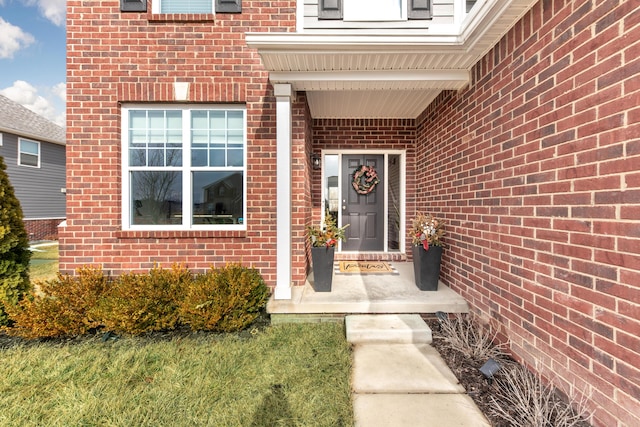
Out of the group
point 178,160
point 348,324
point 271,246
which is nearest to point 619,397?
point 348,324

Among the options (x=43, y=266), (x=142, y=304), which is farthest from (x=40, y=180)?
(x=142, y=304)

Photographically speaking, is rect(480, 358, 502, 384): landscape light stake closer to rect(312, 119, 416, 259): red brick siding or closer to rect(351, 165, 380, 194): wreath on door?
rect(312, 119, 416, 259): red brick siding

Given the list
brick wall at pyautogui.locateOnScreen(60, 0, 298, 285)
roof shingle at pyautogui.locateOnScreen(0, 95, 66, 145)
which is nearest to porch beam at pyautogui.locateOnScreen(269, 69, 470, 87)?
brick wall at pyautogui.locateOnScreen(60, 0, 298, 285)

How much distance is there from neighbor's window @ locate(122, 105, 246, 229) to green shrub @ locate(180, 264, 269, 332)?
88 centimetres

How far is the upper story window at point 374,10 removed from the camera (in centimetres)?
375

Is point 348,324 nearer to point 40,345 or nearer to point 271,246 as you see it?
point 271,246

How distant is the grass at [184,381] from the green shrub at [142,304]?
16 cm

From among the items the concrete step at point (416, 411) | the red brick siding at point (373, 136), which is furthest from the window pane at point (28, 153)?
the concrete step at point (416, 411)

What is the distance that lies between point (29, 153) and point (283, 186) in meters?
13.4

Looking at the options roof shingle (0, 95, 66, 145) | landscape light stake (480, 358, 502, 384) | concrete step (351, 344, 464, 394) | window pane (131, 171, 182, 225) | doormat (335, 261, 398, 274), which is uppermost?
roof shingle (0, 95, 66, 145)

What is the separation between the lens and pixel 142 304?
283 centimetres

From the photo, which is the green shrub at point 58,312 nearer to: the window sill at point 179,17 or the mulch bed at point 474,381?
the window sill at point 179,17

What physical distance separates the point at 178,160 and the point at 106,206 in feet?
3.46

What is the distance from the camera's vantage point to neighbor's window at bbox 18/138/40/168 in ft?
34.6
